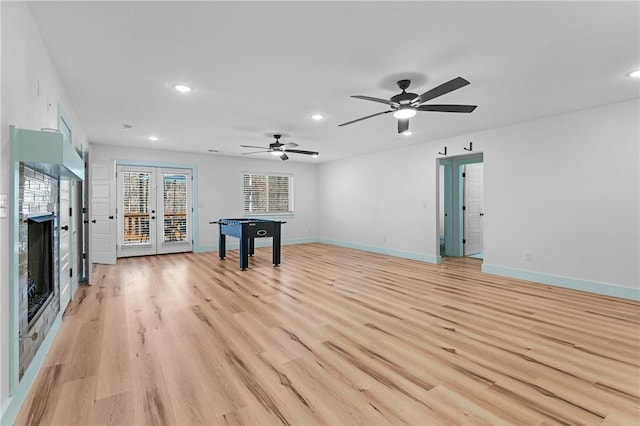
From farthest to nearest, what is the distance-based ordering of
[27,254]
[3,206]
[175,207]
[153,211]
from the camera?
[175,207] < [153,211] < [27,254] < [3,206]

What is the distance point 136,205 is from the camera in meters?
7.19

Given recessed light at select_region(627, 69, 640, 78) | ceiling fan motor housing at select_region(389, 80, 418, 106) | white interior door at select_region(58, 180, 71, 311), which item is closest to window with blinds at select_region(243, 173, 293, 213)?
white interior door at select_region(58, 180, 71, 311)

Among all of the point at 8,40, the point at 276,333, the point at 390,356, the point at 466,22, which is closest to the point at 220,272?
the point at 276,333

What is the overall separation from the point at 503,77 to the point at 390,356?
2.92m

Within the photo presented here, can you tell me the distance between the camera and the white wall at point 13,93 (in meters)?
1.62

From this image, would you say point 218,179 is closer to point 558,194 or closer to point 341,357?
point 341,357

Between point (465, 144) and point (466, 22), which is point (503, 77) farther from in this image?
point (465, 144)

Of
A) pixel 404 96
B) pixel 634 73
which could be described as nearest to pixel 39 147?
pixel 404 96

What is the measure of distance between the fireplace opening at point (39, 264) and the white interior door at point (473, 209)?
23.9 feet

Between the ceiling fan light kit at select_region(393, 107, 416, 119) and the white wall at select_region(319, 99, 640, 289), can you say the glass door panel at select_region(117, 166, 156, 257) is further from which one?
the ceiling fan light kit at select_region(393, 107, 416, 119)

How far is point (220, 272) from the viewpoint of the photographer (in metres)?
5.48

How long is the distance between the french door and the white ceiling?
114 inches

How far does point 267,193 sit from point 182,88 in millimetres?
5704

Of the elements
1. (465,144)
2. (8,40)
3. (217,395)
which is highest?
(465,144)
